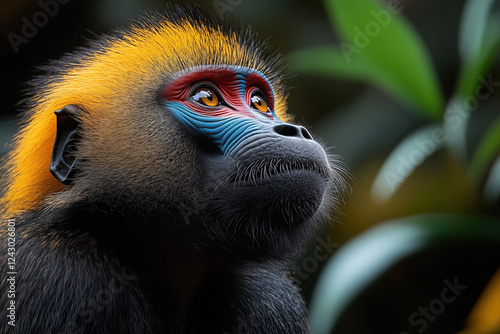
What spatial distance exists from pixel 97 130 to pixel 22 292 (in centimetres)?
63

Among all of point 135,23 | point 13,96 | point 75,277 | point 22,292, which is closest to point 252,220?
point 75,277

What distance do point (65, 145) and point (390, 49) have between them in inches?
111

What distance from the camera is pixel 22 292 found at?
196 cm

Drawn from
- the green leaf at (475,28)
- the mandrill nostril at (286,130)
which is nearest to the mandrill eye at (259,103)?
the mandrill nostril at (286,130)

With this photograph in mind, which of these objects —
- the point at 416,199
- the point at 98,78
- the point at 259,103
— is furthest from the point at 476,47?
the point at 98,78

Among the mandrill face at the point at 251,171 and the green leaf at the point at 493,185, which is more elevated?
the mandrill face at the point at 251,171

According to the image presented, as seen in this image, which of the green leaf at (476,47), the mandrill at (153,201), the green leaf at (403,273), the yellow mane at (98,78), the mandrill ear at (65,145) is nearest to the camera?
the mandrill at (153,201)

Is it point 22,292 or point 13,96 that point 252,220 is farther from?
point 13,96

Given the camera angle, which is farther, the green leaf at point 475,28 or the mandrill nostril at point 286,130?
the green leaf at point 475,28

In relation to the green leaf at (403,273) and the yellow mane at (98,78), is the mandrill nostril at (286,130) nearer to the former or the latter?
the yellow mane at (98,78)

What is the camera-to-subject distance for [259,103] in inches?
100
